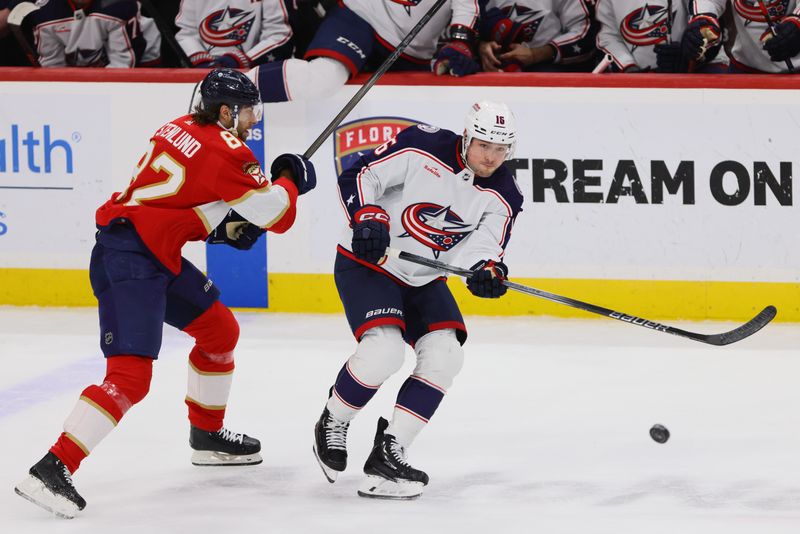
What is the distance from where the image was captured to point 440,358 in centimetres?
346

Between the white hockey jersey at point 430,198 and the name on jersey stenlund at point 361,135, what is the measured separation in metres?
2.00

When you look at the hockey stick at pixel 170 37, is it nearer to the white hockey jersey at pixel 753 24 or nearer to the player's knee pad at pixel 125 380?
the white hockey jersey at pixel 753 24

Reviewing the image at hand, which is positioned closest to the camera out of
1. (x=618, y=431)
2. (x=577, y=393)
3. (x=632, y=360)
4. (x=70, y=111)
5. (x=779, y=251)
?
(x=618, y=431)

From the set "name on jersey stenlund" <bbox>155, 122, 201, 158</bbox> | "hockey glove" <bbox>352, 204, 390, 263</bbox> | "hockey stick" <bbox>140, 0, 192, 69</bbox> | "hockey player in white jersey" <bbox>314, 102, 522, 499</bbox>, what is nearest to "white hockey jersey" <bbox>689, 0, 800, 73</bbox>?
"hockey stick" <bbox>140, 0, 192, 69</bbox>

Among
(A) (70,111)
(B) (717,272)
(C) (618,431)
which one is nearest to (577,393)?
(C) (618,431)

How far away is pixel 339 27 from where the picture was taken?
18.7 ft

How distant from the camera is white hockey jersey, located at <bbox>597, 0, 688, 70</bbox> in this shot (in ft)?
18.7

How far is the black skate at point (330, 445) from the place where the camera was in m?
3.49

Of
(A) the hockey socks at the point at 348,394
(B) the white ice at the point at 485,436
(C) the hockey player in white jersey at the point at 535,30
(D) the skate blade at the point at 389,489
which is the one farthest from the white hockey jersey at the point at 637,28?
(D) the skate blade at the point at 389,489

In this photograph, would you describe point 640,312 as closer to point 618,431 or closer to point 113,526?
point 618,431

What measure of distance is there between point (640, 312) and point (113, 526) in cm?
303

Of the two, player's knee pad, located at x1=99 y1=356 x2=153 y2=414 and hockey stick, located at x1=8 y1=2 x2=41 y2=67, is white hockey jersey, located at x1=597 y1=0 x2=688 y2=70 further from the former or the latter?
player's knee pad, located at x1=99 y1=356 x2=153 y2=414

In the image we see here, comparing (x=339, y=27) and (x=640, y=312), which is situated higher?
(x=339, y=27)

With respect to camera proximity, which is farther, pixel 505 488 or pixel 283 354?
pixel 283 354
